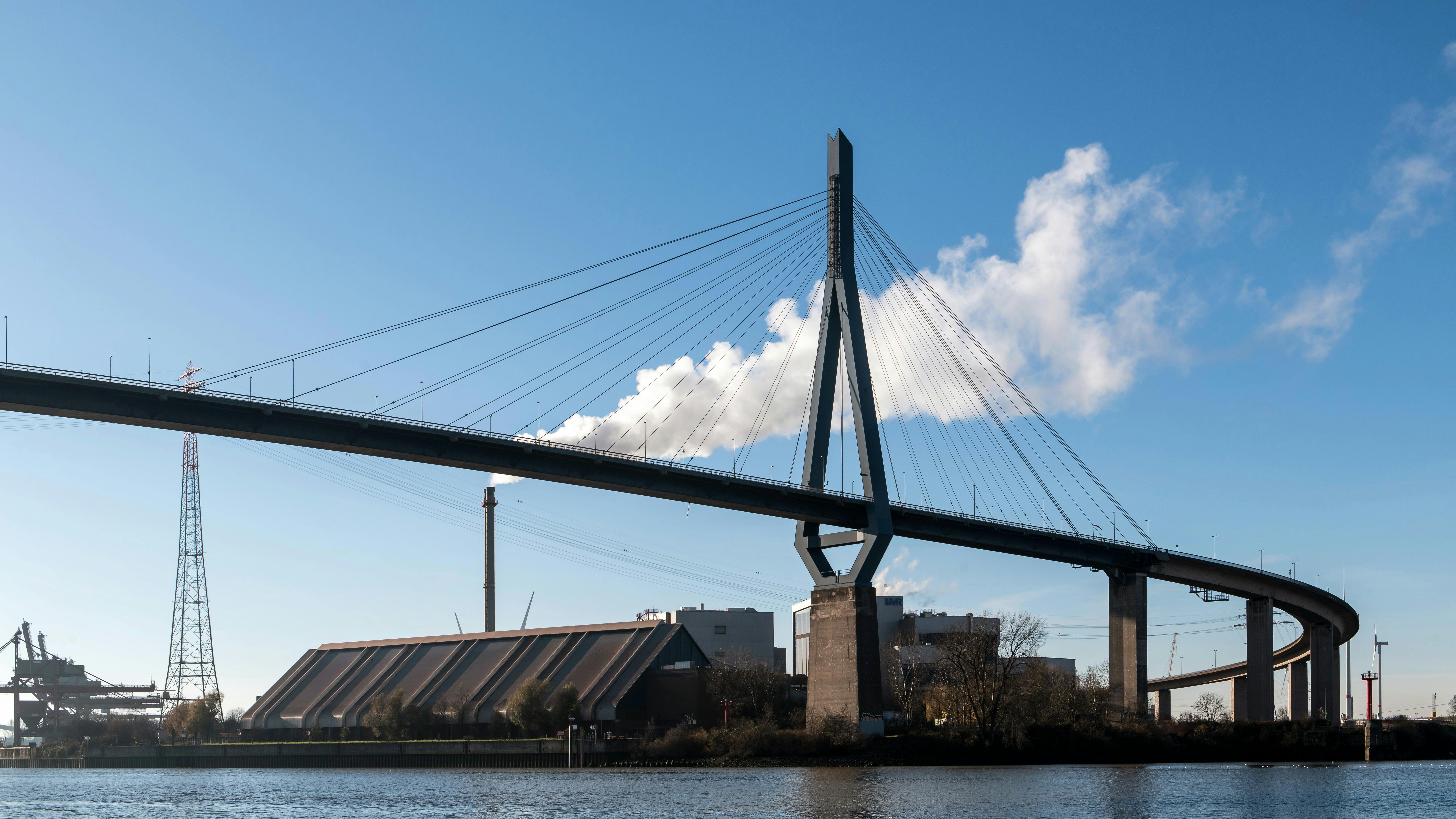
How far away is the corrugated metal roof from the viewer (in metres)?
104

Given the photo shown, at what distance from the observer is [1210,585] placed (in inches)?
4348

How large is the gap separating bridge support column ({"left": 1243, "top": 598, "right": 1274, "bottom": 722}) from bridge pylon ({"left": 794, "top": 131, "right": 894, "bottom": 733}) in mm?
46670

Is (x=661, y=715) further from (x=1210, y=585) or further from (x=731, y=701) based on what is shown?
(x=1210, y=585)

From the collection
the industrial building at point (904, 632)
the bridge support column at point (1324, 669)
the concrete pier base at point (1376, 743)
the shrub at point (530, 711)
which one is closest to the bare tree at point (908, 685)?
the industrial building at point (904, 632)

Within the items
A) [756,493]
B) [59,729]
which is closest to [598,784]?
[756,493]

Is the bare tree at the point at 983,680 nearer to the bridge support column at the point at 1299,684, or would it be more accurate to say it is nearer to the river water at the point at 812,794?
the river water at the point at 812,794

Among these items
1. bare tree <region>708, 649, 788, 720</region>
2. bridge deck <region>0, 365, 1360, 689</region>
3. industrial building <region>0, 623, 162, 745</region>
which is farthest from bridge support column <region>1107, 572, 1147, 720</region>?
industrial building <region>0, 623, 162, 745</region>

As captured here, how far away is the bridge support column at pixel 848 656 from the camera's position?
79875mm

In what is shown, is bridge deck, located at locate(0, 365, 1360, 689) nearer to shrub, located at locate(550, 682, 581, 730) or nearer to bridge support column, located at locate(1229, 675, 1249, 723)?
shrub, located at locate(550, 682, 581, 730)

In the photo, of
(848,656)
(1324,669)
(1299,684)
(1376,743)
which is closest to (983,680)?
(848,656)

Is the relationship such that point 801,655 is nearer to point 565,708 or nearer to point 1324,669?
point 565,708

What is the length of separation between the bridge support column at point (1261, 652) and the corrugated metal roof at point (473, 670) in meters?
48.3

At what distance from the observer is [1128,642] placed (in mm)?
102688

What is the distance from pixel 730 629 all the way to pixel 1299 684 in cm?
8057
